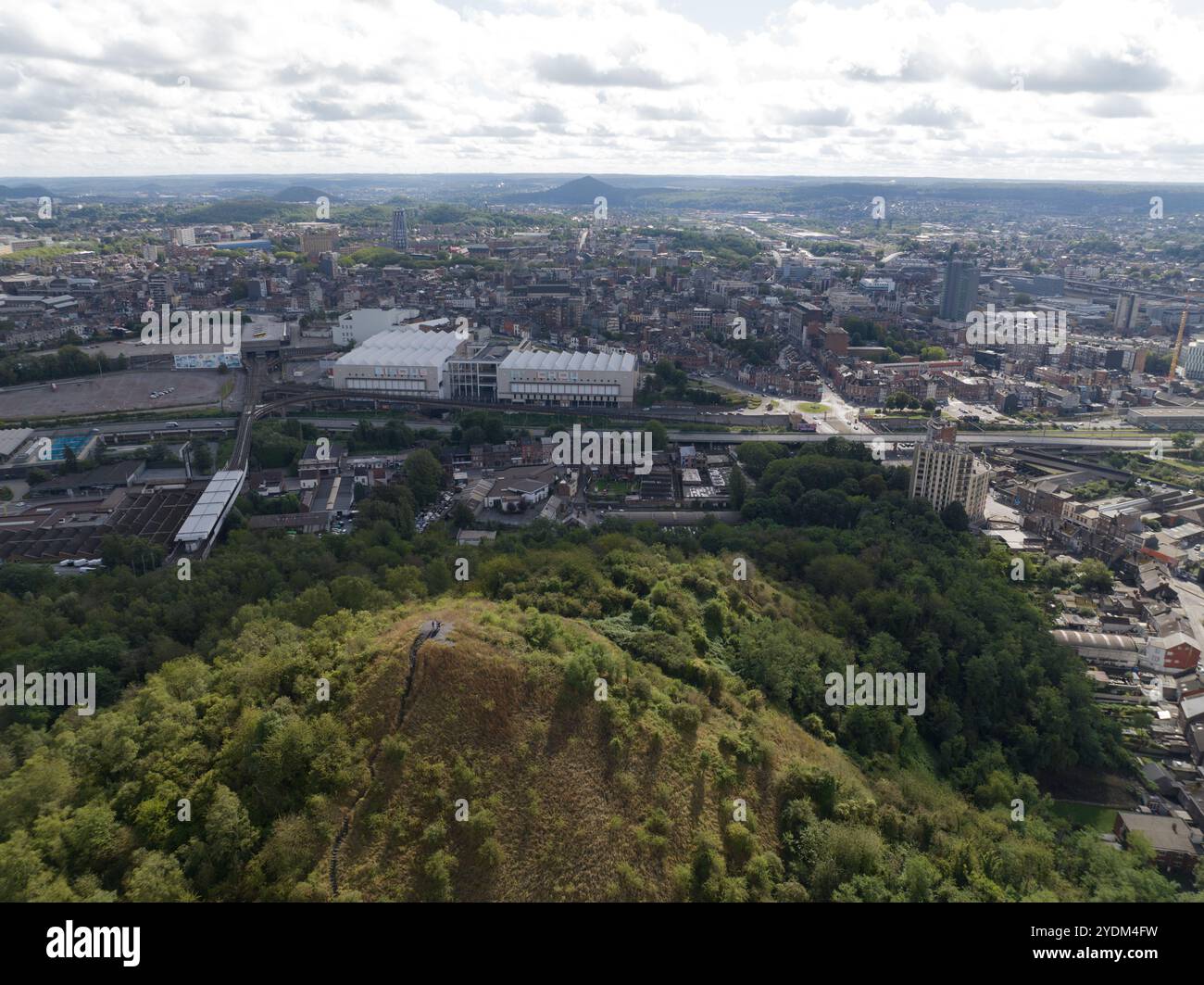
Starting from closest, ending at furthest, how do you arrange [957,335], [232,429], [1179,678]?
[1179,678]
[232,429]
[957,335]

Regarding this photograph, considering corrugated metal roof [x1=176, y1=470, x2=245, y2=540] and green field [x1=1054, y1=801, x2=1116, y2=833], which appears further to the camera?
corrugated metal roof [x1=176, y1=470, x2=245, y2=540]

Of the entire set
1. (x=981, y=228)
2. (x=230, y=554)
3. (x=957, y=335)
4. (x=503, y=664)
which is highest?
(x=981, y=228)

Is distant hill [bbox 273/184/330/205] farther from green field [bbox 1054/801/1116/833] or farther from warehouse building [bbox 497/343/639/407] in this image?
green field [bbox 1054/801/1116/833]

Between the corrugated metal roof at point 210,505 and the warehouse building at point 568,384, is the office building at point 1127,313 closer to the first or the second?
the warehouse building at point 568,384

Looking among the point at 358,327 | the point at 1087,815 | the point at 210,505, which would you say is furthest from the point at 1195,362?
the point at 210,505

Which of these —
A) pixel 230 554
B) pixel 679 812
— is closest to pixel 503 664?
pixel 679 812

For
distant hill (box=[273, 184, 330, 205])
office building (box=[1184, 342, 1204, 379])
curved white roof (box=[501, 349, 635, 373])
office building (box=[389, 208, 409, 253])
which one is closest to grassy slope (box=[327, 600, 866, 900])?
curved white roof (box=[501, 349, 635, 373])

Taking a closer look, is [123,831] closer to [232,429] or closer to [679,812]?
Answer: [679,812]

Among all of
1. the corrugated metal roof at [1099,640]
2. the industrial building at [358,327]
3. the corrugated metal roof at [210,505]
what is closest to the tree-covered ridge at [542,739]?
the corrugated metal roof at [1099,640]

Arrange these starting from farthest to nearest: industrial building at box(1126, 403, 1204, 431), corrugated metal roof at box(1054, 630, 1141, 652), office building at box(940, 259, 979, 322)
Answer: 1. office building at box(940, 259, 979, 322)
2. industrial building at box(1126, 403, 1204, 431)
3. corrugated metal roof at box(1054, 630, 1141, 652)
